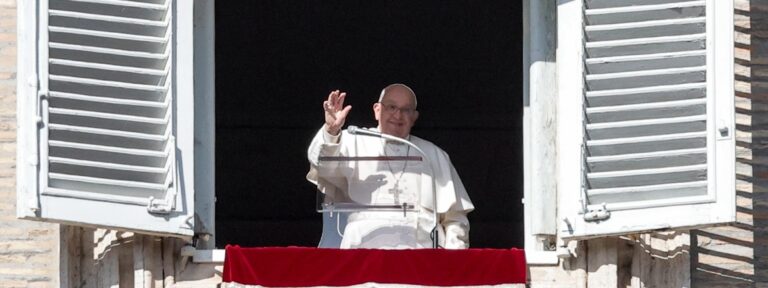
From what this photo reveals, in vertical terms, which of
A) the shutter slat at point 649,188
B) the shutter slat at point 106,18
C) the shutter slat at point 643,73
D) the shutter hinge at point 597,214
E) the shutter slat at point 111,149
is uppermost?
the shutter slat at point 106,18

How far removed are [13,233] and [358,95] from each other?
17.2 feet

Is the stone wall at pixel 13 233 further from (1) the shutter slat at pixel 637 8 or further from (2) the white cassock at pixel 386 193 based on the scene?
(1) the shutter slat at pixel 637 8

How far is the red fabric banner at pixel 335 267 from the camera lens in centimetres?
1127

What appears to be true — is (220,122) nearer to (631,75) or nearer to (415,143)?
(415,143)

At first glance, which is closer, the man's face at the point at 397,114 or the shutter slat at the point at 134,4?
the shutter slat at the point at 134,4

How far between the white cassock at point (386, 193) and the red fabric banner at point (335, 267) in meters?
0.42

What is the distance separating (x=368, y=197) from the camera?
12.0 metres

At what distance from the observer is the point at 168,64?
11.4 m

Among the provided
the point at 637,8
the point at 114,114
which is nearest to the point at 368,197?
the point at 114,114

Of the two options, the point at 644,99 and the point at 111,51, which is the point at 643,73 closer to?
the point at 644,99

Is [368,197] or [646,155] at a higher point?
[646,155]

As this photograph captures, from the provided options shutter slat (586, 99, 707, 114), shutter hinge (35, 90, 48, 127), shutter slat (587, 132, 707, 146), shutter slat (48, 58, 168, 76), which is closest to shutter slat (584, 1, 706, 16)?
shutter slat (586, 99, 707, 114)

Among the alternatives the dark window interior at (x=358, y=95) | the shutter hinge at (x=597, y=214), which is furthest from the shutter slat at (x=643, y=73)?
the dark window interior at (x=358, y=95)

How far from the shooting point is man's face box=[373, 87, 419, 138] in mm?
12531
